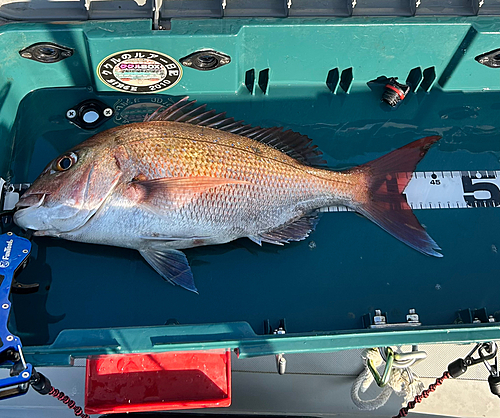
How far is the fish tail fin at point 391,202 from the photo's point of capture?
2.08 m

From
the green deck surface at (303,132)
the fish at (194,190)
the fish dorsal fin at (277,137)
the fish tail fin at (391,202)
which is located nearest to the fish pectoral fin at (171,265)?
the fish at (194,190)

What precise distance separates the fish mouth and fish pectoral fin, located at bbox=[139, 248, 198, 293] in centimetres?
48

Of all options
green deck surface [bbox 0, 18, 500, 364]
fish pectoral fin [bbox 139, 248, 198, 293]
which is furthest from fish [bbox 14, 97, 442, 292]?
green deck surface [bbox 0, 18, 500, 364]

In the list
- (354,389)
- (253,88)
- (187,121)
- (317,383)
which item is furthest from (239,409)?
(253,88)

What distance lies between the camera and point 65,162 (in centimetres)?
187

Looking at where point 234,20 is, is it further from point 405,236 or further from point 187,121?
point 405,236

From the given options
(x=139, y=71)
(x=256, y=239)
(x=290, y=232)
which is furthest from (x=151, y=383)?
(x=139, y=71)

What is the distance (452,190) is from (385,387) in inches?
43.6

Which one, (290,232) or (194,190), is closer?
(194,190)

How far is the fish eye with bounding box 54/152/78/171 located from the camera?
6.11 feet

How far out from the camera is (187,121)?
6.79 feet

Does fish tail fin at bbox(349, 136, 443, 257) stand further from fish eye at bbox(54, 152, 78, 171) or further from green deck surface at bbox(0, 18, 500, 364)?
fish eye at bbox(54, 152, 78, 171)

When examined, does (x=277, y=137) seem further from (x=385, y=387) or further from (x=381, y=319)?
(x=385, y=387)

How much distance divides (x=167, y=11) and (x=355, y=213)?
1.44 m
